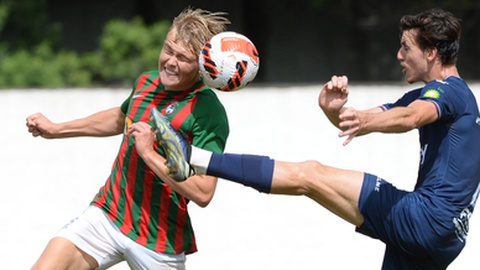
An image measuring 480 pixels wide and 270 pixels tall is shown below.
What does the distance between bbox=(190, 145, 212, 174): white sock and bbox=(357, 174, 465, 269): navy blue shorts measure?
27.8 inches

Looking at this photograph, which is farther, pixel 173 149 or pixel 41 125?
pixel 41 125

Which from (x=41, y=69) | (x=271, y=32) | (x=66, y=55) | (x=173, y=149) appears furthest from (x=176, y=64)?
(x=271, y=32)

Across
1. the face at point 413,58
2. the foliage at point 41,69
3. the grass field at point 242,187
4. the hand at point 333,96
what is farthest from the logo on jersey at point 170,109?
the foliage at point 41,69

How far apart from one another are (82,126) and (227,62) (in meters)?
0.98

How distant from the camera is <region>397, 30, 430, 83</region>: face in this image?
4.01m

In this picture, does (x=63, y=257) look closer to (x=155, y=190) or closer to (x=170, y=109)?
(x=155, y=190)

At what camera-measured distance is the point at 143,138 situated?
3.88 metres

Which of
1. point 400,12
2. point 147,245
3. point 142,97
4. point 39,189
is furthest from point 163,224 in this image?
point 400,12

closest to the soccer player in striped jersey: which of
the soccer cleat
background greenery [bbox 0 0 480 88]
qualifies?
the soccer cleat

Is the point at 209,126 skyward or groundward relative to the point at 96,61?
groundward

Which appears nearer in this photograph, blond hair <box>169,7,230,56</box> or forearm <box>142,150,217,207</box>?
forearm <box>142,150,217,207</box>

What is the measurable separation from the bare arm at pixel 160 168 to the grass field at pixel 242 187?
2023 mm

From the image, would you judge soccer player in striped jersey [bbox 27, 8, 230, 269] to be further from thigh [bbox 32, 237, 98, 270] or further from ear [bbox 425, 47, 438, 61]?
ear [bbox 425, 47, 438, 61]

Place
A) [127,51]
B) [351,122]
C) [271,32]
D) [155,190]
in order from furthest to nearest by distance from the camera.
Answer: [271,32]
[127,51]
[155,190]
[351,122]
